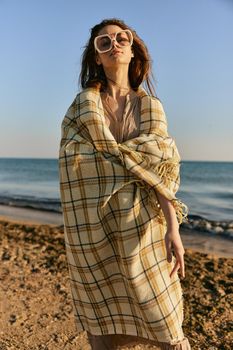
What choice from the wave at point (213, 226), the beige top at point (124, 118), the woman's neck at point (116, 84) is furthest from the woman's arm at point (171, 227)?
the wave at point (213, 226)

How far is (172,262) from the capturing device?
7.71 ft

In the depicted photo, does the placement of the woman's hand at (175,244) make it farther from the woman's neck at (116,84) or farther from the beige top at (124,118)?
the woman's neck at (116,84)

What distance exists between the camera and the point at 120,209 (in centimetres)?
224

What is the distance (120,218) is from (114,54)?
821 mm

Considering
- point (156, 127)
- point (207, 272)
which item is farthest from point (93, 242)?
point (207, 272)

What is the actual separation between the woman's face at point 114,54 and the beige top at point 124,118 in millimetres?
165

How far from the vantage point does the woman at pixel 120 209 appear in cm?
223

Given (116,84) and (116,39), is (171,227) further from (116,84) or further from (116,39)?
(116,39)

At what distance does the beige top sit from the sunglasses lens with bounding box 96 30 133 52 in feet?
0.77

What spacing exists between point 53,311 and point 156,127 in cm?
236

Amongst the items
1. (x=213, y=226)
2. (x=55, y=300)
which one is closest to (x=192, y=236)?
(x=213, y=226)

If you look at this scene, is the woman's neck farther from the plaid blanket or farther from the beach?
the beach

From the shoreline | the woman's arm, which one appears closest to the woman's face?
the woman's arm

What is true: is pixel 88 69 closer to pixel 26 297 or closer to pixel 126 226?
pixel 126 226
